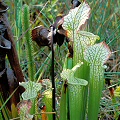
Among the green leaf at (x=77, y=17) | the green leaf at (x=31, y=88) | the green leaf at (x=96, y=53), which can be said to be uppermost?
the green leaf at (x=77, y=17)

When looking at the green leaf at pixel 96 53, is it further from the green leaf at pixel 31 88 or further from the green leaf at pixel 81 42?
the green leaf at pixel 31 88

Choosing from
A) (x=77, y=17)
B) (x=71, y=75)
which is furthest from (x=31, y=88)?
(x=77, y=17)

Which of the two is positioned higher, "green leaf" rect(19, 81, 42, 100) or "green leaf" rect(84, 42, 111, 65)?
"green leaf" rect(84, 42, 111, 65)

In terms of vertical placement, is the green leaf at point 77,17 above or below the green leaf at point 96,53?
above

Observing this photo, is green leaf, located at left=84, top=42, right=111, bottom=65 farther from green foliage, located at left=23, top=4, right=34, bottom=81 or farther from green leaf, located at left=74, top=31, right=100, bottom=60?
green foliage, located at left=23, top=4, right=34, bottom=81

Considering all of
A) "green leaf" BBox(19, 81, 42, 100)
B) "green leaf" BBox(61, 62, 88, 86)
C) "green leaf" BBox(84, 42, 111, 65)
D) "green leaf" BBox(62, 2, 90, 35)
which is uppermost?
"green leaf" BBox(62, 2, 90, 35)

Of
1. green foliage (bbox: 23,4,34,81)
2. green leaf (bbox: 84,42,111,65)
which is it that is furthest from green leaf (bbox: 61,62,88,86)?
green foliage (bbox: 23,4,34,81)

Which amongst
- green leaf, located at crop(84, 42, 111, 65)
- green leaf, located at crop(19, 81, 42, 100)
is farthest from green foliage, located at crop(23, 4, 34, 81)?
green leaf, located at crop(84, 42, 111, 65)

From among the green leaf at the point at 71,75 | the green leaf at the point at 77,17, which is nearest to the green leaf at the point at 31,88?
the green leaf at the point at 71,75

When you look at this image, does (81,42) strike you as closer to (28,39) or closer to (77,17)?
(77,17)

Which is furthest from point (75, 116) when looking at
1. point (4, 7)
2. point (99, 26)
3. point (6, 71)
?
point (99, 26)

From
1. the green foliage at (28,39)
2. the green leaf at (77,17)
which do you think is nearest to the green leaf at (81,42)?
the green leaf at (77,17)

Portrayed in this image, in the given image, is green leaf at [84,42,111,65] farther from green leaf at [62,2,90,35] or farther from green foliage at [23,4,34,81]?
green foliage at [23,4,34,81]
